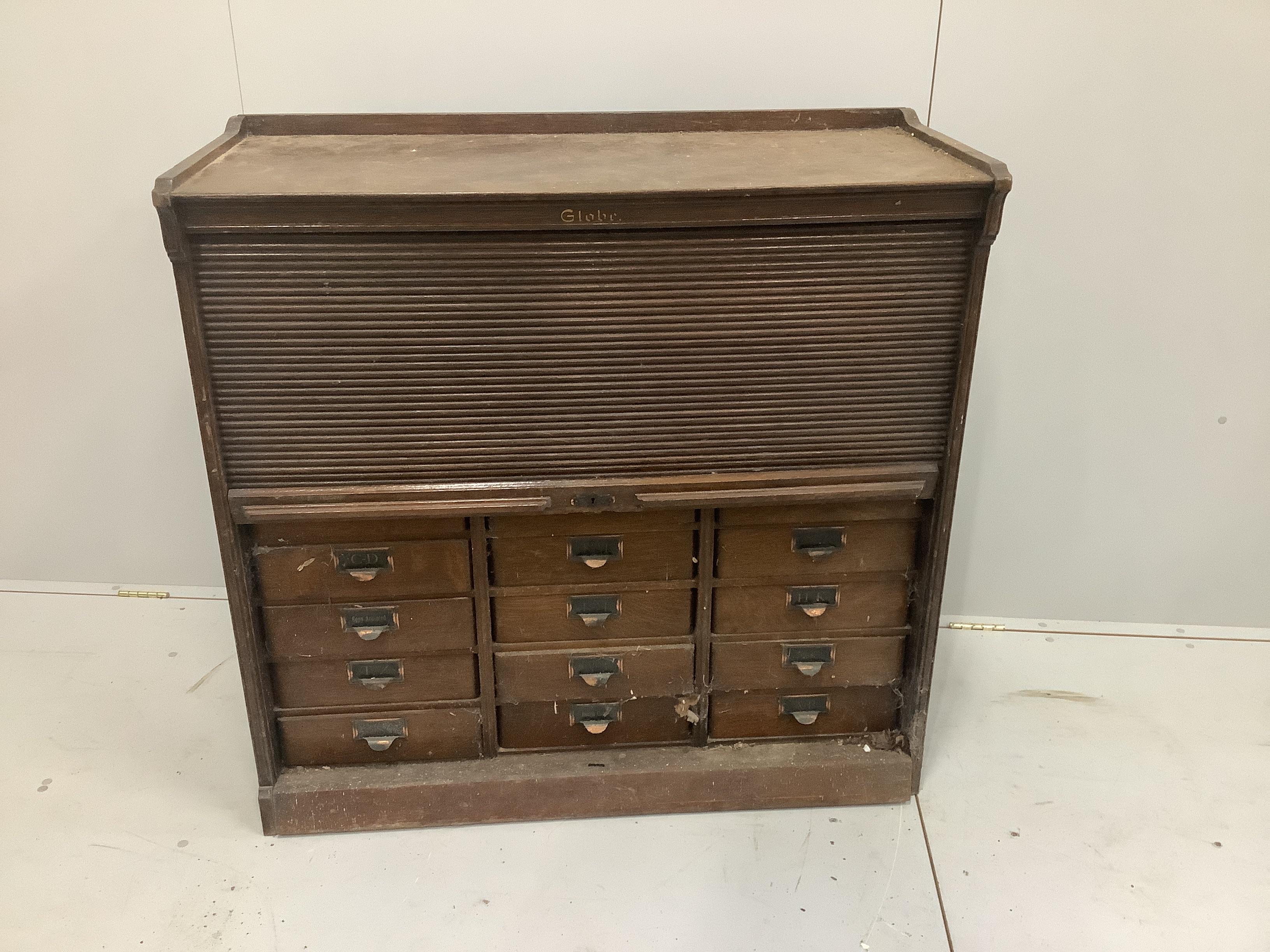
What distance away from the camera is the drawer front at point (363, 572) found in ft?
5.69

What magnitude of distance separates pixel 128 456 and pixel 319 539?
987 mm

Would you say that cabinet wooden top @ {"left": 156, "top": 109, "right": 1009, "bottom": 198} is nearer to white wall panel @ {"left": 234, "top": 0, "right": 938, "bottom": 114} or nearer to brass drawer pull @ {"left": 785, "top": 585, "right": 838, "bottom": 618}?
white wall panel @ {"left": 234, "top": 0, "right": 938, "bottom": 114}

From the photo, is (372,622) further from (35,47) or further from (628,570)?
(35,47)

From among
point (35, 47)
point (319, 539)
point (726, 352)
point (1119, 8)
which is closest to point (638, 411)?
point (726, 352)

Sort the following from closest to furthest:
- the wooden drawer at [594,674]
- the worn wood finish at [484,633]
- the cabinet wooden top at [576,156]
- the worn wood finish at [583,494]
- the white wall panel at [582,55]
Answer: the cabinet wooden top at [576,156] < the worn wood finish at [583,494] < the worn wood finish at [484,633] < the wooden drawer at [594,674] < the white wall panel at [582,55]

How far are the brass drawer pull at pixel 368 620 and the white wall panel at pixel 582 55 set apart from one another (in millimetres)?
1032

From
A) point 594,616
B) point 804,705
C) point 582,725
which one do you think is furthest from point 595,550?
point 804,705

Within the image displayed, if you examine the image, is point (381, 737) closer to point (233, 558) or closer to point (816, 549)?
point (233, 558)

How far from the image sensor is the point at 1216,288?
7.27ft

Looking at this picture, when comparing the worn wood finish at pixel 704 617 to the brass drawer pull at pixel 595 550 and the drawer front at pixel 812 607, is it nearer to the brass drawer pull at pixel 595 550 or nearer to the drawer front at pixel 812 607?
the drawer front at pixel 812 607

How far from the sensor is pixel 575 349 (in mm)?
1595

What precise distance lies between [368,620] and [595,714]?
0.46 metres

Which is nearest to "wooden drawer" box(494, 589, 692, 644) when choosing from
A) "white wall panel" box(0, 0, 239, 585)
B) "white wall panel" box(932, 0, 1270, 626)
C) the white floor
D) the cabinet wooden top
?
the white floor

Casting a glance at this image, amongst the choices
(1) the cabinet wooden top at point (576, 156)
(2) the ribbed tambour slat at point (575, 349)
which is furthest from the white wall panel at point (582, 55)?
(2) the ribbed tambour slat at point (575, 349)
